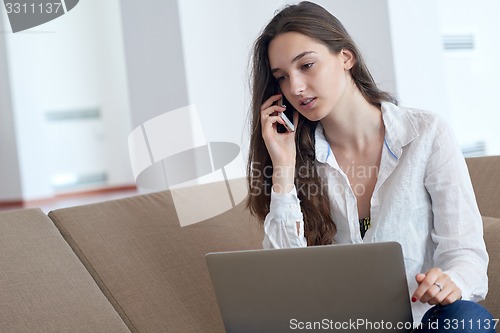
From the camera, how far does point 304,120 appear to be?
78.3 inches

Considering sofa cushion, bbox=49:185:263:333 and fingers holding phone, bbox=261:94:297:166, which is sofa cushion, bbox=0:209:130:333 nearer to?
sofa cushion, bbox=49:185:263:333

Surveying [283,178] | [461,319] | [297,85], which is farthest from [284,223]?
[461,319]

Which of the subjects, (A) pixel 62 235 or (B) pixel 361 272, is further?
(A) pixel 62 235

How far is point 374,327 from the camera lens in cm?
139

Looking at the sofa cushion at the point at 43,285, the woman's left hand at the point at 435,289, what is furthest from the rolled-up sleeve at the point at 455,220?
the sofa cushion at the point at 43,285

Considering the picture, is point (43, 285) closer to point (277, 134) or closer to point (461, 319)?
point (277, 134)

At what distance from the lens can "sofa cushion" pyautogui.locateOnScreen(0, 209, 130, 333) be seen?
172cm

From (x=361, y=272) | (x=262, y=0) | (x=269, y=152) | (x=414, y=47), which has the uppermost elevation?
(x=262, y=0)

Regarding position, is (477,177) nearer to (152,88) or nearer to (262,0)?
(262,0)

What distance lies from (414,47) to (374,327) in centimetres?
268

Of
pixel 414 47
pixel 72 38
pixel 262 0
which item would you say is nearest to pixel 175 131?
pixel 262 0

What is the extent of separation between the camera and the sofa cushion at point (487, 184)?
6.91 ft

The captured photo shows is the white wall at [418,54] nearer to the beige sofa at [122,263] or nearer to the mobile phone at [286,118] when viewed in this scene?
the beige sofa at [122,263]

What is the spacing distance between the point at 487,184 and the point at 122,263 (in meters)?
1.04
